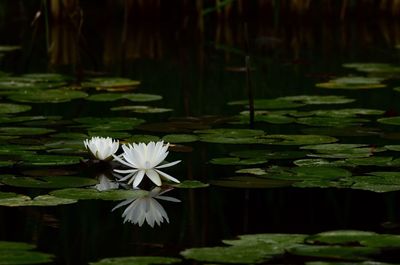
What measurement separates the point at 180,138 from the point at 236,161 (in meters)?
0.39

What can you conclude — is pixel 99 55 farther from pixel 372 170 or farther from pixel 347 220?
pixel 347 220

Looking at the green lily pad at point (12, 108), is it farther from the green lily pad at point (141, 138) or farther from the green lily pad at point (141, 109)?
the green lily pad at point (141, 138)

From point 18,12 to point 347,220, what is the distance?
6186mm

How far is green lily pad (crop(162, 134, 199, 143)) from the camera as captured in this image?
3.47 m

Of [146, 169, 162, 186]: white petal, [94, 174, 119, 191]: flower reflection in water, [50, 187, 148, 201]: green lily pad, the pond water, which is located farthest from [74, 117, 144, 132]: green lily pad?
[50, 187, 148, 201]: green lily pad

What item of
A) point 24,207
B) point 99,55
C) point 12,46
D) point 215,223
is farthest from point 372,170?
point 12,46

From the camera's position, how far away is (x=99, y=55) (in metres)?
6.11

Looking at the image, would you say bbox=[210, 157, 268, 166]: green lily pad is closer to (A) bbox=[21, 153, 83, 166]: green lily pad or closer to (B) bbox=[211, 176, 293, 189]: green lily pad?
(B) bbox=[211, 176, 293, 189]: green lily pad

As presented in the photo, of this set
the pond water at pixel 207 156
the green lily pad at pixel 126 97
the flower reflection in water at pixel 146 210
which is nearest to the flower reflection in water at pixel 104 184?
the pond water at pixel 207 156

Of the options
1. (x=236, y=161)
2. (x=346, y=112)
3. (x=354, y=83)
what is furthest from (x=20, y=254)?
(x=354, y=83)

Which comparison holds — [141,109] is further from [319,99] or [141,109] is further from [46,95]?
[319,99]

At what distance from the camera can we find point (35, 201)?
2686mm

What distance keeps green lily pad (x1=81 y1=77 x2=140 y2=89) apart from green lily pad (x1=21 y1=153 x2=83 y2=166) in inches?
63.1

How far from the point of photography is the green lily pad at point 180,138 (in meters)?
3.47
